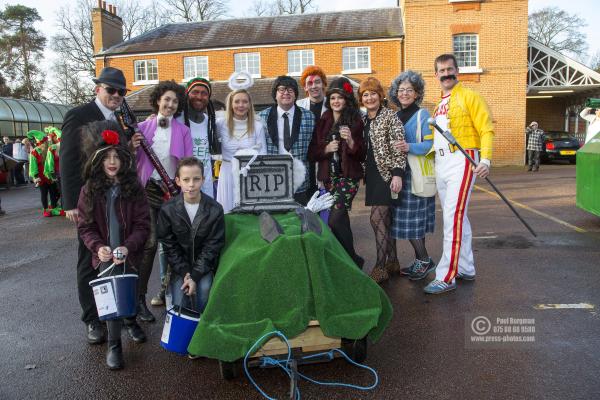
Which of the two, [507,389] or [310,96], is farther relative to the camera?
[310,96]

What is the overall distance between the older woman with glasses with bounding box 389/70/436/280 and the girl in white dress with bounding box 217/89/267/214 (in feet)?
4.60

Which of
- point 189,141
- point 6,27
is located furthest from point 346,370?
point 6,27

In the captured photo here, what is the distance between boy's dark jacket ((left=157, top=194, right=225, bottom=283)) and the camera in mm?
3514

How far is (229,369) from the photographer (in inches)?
121

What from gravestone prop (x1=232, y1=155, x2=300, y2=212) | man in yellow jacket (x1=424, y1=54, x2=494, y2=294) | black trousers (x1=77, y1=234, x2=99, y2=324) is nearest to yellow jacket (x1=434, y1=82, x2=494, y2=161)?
man in yellow jacket (x1=424, y1=54, x2=494, y2=294)

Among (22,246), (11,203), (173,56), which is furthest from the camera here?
(173,56)

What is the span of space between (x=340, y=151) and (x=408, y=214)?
1010 millimetres

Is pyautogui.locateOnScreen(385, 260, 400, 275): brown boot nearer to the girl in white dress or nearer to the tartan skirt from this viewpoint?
the tartan skirt

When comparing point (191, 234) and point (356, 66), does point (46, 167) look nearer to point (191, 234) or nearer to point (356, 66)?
point (191, 234)

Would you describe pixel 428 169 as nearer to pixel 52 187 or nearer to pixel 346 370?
pixel 346 370

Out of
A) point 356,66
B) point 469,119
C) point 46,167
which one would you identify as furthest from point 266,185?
point 356,66

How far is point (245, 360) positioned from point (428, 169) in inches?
115

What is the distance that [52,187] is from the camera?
11.7 m

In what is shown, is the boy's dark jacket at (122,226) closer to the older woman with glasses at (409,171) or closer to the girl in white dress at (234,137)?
the girl in white dress at (234,137)
